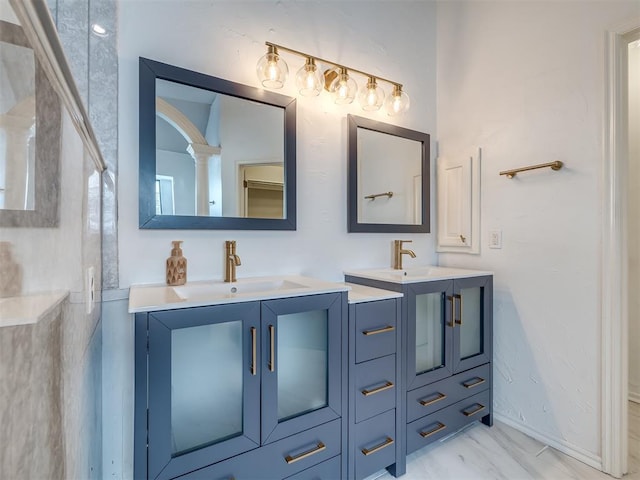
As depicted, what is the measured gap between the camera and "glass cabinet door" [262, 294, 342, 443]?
1109 millimetres

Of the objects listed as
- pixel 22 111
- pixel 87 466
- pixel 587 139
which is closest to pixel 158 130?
pixel 22 111

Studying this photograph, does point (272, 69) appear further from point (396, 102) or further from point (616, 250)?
point (616, 250)

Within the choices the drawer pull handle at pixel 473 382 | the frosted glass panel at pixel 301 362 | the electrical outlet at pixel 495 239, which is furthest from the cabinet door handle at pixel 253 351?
the electrical outlet at pixel 495 239

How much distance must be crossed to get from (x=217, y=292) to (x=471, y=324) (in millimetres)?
1414

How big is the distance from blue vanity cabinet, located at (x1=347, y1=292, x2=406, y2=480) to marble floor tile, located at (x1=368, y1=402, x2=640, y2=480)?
172 millimetres

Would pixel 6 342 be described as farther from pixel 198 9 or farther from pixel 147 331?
pixel 198 9

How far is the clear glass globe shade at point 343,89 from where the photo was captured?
1.73 m

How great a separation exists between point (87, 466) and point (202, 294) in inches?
25.4

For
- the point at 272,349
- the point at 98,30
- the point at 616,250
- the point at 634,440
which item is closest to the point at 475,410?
the point at 634,440

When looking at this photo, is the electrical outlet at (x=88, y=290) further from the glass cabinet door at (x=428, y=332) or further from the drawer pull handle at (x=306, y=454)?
the glass cabinet door at (x=428, y=332)

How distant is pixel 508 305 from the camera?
1860 millimetres

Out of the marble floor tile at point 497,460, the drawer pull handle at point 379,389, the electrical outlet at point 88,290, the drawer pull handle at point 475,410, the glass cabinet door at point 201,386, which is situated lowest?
the marble floor tile at point 497,460

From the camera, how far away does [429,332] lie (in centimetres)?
162

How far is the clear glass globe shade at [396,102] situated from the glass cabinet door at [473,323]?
1103 millimetres
